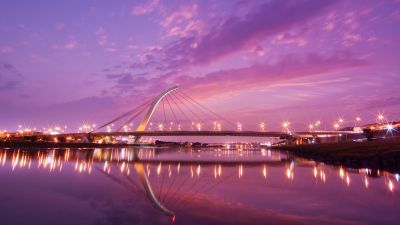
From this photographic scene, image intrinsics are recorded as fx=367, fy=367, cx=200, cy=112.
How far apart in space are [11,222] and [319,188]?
1311 centimetres

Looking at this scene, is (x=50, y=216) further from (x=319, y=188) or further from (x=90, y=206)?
(x=319, y=188)

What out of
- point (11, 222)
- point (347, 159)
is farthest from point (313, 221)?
point (347, 159)

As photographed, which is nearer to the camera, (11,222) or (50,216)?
(11,222)

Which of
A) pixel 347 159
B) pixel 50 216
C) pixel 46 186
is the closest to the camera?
pixel 50 216

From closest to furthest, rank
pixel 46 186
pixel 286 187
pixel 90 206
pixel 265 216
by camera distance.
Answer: pixel 265 216 < pixel 90 206 < pixel 46 186 < pixel 286 187

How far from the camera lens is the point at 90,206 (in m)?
11.6

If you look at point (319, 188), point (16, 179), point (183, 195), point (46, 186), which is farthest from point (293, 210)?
point (16, 179)

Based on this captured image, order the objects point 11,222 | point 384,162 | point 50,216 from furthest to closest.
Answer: point 384,162 < point 50,216 < point 11,222

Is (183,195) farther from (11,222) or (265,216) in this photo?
(11,222)

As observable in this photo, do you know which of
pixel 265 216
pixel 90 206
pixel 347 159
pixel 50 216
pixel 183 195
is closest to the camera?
pixel 50 216

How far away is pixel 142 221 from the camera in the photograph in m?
9.52

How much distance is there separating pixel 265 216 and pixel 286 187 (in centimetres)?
746

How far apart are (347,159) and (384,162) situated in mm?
7017

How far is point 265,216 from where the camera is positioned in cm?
1062
